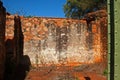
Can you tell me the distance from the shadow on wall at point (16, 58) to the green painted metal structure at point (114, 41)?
13223mm

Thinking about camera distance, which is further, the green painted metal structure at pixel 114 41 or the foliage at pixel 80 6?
the foliage at pixel 80 6

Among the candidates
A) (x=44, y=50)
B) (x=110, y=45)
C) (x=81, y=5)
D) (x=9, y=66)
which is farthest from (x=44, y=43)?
(x=110, y=45)

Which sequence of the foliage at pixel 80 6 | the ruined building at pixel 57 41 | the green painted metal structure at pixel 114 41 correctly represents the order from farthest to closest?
the foliage at pixel 80 6 < the ruined building at pixel 57 41 < the green painted metal structure at pixel 114 41

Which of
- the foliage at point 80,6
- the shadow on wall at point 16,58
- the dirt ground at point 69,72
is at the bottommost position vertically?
the dirt ground at point 69,72

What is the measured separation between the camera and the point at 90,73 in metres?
16.2

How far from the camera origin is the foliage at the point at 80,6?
2825 cm

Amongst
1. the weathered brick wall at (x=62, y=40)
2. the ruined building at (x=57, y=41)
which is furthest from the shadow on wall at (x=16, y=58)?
the weathered brick wall at (x=62, y=40)

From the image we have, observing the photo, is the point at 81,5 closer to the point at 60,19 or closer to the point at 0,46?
the point at 60,19

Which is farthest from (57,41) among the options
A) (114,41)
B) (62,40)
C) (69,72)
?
(114,41)

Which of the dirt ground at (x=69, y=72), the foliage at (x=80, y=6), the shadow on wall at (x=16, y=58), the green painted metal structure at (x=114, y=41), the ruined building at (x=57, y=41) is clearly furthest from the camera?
the foliage at (x=80, y=6)

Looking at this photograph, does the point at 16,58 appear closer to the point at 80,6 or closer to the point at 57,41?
the point at 57,41

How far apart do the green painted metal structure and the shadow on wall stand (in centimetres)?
1322

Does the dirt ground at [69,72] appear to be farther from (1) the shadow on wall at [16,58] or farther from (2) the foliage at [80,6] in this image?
(2) the foliage at [80,6]

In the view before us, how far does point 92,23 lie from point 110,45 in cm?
1690
